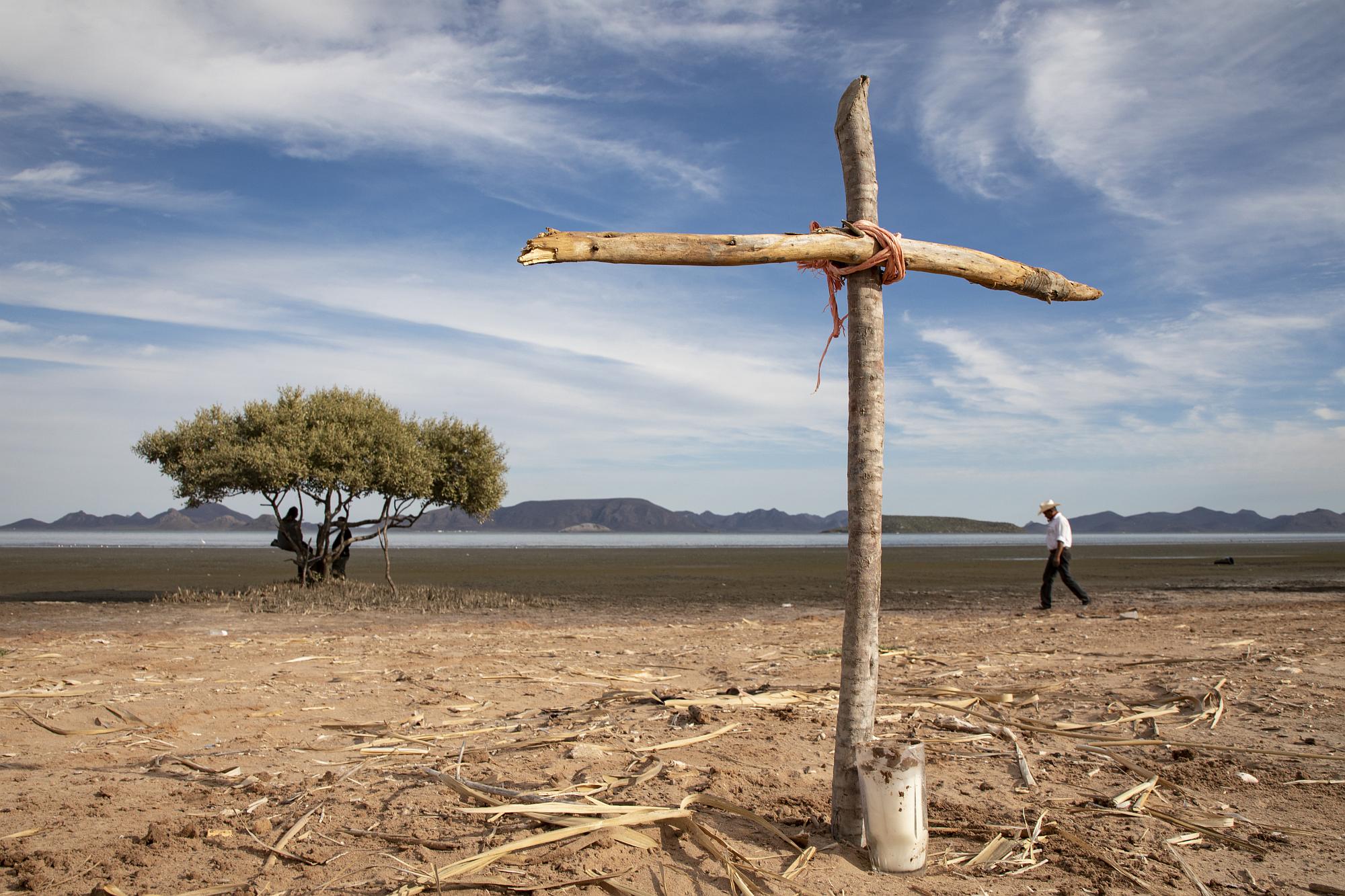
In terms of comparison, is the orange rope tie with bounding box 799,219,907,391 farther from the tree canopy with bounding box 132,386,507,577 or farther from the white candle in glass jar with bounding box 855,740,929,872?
the tree canopy with bounding box 132,386,507,577

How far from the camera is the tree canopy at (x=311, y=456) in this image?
68.1 feet

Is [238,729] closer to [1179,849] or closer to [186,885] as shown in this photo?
[186,885]

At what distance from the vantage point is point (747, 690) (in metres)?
8.15

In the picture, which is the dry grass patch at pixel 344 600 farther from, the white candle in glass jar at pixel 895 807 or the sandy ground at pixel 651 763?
the white candle in glass jar at pixel 895 807

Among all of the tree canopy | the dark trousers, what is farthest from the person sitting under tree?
the dark trousers

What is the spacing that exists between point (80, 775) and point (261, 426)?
17.3m

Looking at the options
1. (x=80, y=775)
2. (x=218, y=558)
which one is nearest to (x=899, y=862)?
(x=80, y=775)

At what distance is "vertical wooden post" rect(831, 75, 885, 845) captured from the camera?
4.50 metres

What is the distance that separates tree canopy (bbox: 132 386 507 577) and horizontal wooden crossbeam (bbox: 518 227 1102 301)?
18.1 meters

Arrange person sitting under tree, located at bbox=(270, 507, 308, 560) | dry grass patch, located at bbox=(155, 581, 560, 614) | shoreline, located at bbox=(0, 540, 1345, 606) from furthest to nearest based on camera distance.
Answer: shoreline, located at bbox=(0, 540, 1345, 606) < person sitting under tree, located at bbox=(270, 507, 308, 560) < dry grass patch, located at bbox=(155, 581, 560, 614)

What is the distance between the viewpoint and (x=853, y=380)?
15.2 feet

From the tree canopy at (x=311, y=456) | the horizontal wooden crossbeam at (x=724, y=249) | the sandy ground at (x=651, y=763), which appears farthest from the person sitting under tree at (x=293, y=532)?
the horizontal wooden crossbeam at (x=724, y=249)

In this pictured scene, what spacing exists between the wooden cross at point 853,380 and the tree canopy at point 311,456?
18114 mm

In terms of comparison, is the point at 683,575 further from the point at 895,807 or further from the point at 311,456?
the point at 895,807
